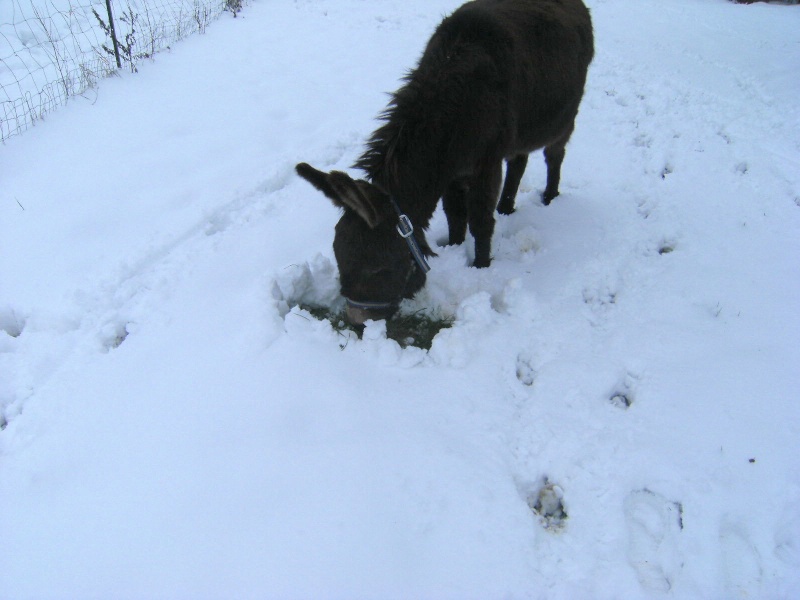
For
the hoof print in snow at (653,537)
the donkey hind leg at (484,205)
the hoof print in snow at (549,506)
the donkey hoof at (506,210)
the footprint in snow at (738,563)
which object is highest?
the donkey hind leg at (484,205)

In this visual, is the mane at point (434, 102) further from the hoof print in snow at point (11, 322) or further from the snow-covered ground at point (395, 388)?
the hoof print in snow at point (11, 322)

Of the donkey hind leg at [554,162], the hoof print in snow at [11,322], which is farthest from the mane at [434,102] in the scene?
the hoof print in snow at [11,322]

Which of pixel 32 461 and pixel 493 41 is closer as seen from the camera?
pixel 32 461

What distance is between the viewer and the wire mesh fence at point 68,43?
6.37 m

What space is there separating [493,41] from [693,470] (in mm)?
2913

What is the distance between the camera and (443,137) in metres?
2.74

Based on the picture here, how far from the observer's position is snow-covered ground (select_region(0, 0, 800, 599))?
2029 mm

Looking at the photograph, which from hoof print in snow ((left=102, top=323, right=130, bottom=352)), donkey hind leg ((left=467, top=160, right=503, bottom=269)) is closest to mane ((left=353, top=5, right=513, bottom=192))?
donkey hind leg ((left=467, top=160, right=503, bottom=269))

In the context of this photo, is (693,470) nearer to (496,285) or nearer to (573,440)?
(573,440)

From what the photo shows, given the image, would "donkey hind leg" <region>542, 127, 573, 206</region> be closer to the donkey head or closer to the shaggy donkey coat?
the shaggy donkey coat

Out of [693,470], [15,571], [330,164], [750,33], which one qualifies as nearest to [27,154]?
[330,164]

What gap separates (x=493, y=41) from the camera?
288 cm

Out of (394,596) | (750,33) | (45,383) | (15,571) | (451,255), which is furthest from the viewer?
(750,33)

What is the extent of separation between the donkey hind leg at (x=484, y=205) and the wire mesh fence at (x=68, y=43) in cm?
594
